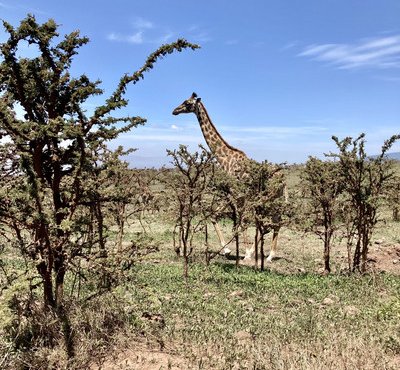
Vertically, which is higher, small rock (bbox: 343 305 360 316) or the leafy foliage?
the leafy foliage

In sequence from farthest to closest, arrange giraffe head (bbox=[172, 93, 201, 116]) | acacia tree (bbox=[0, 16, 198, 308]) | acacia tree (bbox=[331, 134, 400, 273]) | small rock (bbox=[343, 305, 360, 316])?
giraffe head (bbox=[172, 93, 201, 116]) → acacia tree (bbox=[331, 134, 400, 273]) → small rock (bbox=[343, 305, 360, 316]) → acacia tree (bbox=[0, 16, 198, 308])

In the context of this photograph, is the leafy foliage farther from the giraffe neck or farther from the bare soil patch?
the giraffe neck

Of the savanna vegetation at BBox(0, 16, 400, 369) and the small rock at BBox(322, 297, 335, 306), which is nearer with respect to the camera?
the savanna vegetation at BBox(0, 16, 400, 369)

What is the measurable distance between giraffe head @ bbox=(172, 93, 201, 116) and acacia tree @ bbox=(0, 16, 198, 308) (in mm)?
12576

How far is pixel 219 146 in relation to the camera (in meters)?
16.9

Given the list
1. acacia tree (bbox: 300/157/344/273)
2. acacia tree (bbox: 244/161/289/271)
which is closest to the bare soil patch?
acacia tree (bbox: 244/161/289/271)

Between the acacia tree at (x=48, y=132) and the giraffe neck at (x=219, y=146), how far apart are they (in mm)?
10350

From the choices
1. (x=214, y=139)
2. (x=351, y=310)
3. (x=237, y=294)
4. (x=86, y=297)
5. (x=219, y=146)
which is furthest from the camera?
(x=214, y=139)

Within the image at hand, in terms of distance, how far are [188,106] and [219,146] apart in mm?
2266

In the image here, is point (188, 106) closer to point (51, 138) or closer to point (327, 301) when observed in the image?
point (327, 301)

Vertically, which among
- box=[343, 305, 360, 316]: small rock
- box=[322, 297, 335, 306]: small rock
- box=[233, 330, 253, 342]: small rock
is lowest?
box=[322, 297, 335, 306]: small rock

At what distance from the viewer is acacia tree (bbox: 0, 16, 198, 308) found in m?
4.55

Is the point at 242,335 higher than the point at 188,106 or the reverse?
the reverse

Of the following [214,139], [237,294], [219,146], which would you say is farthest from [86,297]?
[214,139]
